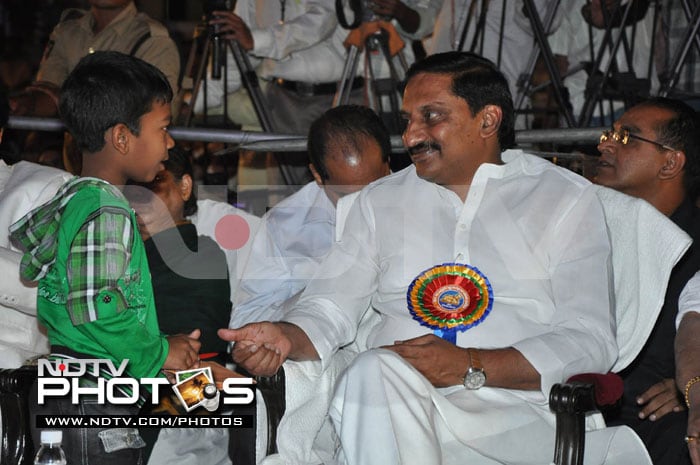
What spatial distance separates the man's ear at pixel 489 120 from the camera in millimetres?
3400

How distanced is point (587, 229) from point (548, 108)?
2.58m

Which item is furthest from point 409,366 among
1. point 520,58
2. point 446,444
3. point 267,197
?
point 520,58

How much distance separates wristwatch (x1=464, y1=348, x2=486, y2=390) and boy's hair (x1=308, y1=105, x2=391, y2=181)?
4.21 ft

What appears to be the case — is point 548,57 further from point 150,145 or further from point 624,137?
point 150,145

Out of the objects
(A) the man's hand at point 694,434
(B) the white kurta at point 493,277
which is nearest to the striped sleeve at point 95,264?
(B) the white kurta at point 493,277

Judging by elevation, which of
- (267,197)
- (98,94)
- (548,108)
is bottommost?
(267,197)

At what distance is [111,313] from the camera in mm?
2754

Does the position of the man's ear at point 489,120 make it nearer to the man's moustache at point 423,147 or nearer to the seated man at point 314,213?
the man's moustache at point 423,147

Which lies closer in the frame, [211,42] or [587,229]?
[587,229]

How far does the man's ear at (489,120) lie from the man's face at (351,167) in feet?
2.23

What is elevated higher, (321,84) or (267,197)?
(321,84)

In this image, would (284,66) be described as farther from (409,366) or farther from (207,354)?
(409,366)

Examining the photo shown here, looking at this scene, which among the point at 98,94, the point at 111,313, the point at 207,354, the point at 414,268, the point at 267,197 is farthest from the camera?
the point at 267,197

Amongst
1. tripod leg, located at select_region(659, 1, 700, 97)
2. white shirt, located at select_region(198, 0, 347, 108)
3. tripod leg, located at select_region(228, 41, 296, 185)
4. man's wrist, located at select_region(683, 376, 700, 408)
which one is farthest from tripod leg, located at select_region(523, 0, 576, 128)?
man's wrist, located at select_region(683, 376, 700, 408)
